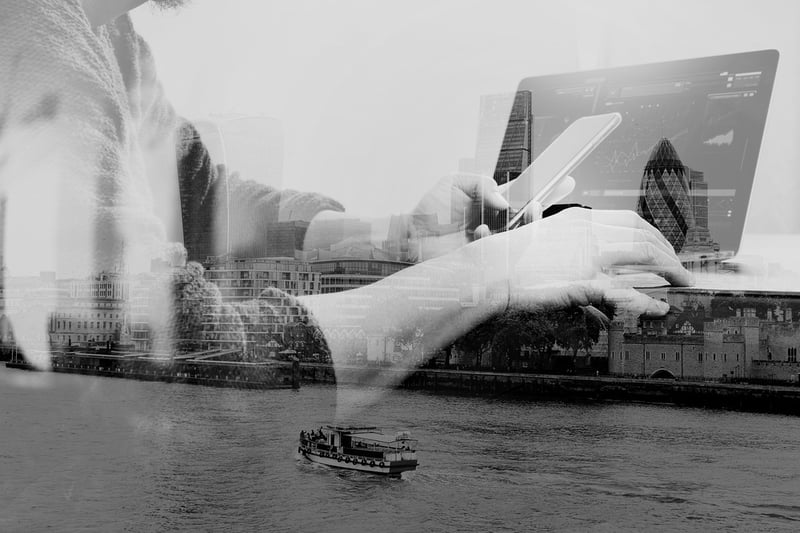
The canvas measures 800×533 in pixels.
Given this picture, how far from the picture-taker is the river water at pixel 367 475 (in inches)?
207

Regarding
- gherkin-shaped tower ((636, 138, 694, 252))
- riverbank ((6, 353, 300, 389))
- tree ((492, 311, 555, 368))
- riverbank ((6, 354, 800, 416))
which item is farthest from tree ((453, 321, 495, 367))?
gherkin-shaped tower ((636, 138, 694, 252))

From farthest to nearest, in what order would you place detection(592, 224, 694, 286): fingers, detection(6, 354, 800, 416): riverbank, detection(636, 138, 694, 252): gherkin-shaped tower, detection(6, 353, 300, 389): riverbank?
1. detection(6, 354, 800, 416): riverbank
2. detection(6, 353, 300, 389): riverbank
3. detection(636, 138, 694, 252): gherkin-shaped tower
4. detection(592, 224, 694, 286): fingers

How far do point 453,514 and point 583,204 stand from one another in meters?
2.51

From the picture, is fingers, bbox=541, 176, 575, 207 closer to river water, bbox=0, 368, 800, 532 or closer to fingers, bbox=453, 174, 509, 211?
fingers, bbox=453, 174, 509, 211

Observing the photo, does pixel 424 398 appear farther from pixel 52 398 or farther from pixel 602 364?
pixel 52 398

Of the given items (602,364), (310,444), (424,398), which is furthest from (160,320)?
(602,364)

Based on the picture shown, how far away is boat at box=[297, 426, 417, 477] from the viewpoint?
620 cm

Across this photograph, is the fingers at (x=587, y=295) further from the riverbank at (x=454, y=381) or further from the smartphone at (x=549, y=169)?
the riverbank at (x=454, y=381)

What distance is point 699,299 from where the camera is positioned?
634cm

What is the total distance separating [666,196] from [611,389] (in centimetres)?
546

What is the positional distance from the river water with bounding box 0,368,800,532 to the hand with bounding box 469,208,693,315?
80.1 inches

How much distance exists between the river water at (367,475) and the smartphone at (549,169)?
2.34 metres

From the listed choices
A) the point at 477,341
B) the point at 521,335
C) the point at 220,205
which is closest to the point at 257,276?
the point at 220,205

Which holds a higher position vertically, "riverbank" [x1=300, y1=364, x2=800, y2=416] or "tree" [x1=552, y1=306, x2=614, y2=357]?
"tree" [x1=552, y1=306, x2=614, y2=357]
